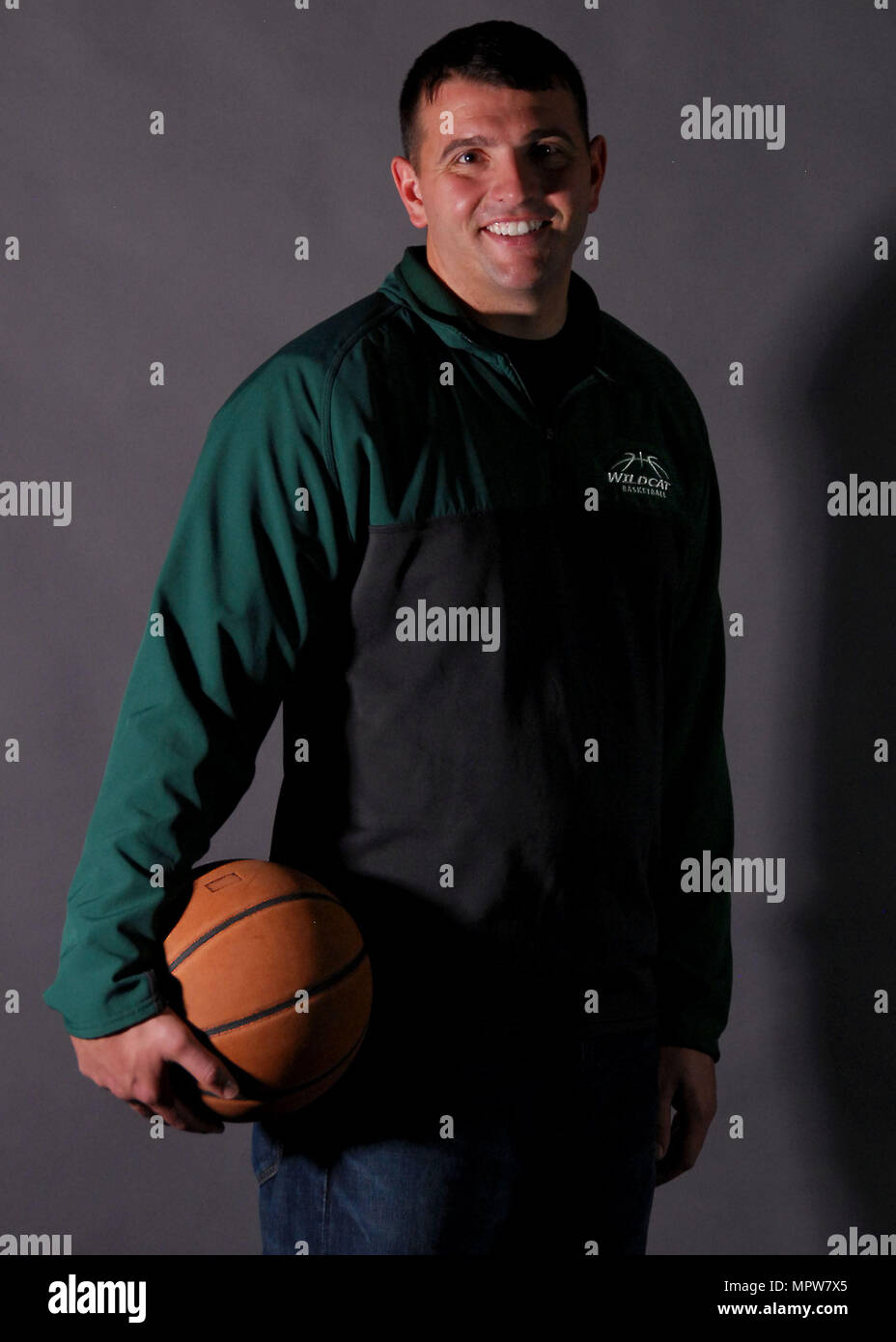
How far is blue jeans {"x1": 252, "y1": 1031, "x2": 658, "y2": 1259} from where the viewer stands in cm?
119

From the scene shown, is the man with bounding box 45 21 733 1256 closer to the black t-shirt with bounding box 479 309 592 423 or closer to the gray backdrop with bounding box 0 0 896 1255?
the black t-shirt with bounding box 479 309 592 423

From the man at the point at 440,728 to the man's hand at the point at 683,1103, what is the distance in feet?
0.40

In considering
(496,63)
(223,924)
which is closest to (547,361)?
(496,63)

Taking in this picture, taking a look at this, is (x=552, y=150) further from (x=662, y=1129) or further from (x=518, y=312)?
(x=662, y=1129)

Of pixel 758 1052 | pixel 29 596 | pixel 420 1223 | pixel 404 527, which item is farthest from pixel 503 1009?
pixel 29 596

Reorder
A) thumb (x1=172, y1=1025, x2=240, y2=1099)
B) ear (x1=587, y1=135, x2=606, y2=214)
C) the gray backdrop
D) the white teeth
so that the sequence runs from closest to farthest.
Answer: thumb (x1=172, y1=1025, x2=240, y2=1099) → the white teeth → ear (x1=587, y1=135, x2=606, y2=214) → the gray backdrop

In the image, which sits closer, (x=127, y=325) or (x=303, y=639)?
(x=303, y=639)

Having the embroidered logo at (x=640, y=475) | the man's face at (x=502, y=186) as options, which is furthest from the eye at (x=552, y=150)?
the embroidered logo at (x=640, y=475)

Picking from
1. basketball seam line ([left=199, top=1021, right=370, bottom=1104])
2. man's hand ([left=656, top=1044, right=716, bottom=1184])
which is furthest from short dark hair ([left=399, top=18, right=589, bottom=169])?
man's hand ([left=656, top=1044, right=716, bottom=1184])

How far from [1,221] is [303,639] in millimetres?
955

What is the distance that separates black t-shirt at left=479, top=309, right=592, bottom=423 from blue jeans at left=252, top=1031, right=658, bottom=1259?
0.67 meters

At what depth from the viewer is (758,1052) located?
186 centimetres

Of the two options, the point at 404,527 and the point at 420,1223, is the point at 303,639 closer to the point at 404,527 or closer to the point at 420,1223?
the point at 404,527

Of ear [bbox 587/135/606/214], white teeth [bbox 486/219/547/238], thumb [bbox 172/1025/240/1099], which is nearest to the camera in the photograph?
thumb [bbox 172/1025/240/1099]
